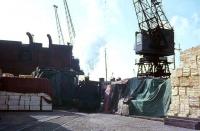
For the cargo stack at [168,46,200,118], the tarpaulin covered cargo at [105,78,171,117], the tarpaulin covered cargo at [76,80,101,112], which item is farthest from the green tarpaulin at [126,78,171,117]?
the tarpaulin covered cargo at [76,80,101,112]

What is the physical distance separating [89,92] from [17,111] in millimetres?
6393

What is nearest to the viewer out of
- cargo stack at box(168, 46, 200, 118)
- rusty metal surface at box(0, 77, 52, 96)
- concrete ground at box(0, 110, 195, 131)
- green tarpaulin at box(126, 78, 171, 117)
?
concrete ground at box(0, 110, 195, 131)

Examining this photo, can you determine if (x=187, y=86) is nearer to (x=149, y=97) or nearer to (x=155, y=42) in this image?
(x=149, y=97)

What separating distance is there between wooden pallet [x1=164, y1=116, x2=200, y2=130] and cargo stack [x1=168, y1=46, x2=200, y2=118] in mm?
294

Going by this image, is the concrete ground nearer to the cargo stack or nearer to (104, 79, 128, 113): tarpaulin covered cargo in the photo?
the cargo stack

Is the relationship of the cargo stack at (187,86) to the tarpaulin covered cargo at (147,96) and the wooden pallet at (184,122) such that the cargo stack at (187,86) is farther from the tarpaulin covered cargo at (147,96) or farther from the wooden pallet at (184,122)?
the tarpaulin covered cargo at (147,96)

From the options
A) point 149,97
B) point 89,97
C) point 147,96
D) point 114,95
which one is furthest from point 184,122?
point 89,97

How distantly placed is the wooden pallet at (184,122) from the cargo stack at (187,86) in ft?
0.96

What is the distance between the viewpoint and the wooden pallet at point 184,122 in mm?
13297

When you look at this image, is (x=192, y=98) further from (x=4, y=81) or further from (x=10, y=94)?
(x=4, y=81)

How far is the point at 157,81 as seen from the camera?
67.6 ft

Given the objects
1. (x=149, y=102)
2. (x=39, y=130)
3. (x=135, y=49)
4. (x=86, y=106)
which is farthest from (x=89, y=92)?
(x=135, y=49)

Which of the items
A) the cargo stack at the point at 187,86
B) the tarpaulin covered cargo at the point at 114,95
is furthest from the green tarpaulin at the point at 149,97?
the cargo stack at the point at 187,86

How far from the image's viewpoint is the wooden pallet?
43.6 ft
